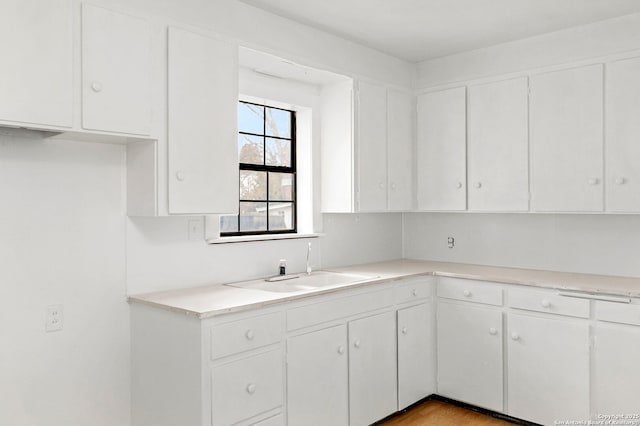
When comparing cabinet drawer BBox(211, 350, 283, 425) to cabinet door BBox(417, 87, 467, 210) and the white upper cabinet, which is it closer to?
the white upper cabinet

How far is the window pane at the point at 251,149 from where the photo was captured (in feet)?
11.0

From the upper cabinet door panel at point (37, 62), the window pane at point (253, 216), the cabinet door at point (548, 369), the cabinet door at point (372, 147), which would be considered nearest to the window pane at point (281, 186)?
the window pane at point (253, 216)

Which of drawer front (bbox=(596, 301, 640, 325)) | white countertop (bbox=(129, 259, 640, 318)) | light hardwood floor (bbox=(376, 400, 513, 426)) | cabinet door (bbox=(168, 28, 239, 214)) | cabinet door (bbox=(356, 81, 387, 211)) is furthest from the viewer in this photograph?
cabinet door (bbox=(356, 81, 387, 211))

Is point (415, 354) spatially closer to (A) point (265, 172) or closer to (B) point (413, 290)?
(B) point (413, 290)

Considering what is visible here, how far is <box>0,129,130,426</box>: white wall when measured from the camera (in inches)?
87.7

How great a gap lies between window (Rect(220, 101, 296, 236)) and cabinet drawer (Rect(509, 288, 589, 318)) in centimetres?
161

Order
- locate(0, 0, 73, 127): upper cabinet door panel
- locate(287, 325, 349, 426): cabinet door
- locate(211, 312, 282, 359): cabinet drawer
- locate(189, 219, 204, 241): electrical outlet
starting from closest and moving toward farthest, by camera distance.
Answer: locate(0, 0, 73, 127): upper cabinet door panel < locate(211, 312, 282, 359): cabinet drawer < locate(287, 325, 349, 426): cabinet door < locate(189, 219, 204, 241): electrical outlet

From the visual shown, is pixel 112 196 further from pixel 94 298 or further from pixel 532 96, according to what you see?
pixel 532 96

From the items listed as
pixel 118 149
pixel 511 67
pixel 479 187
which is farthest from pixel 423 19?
pixel 118 149

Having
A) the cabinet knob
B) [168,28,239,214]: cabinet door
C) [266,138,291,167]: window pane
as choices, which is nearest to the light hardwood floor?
[168,28,239,214]: cabinet door

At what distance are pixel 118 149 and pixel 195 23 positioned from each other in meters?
0.77

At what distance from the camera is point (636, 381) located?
275 centimetres

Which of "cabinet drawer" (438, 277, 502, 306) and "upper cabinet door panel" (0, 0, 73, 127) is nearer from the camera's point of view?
"upper cabinet door panel" (0, 0, 73, 127)

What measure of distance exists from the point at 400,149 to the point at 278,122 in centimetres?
100
